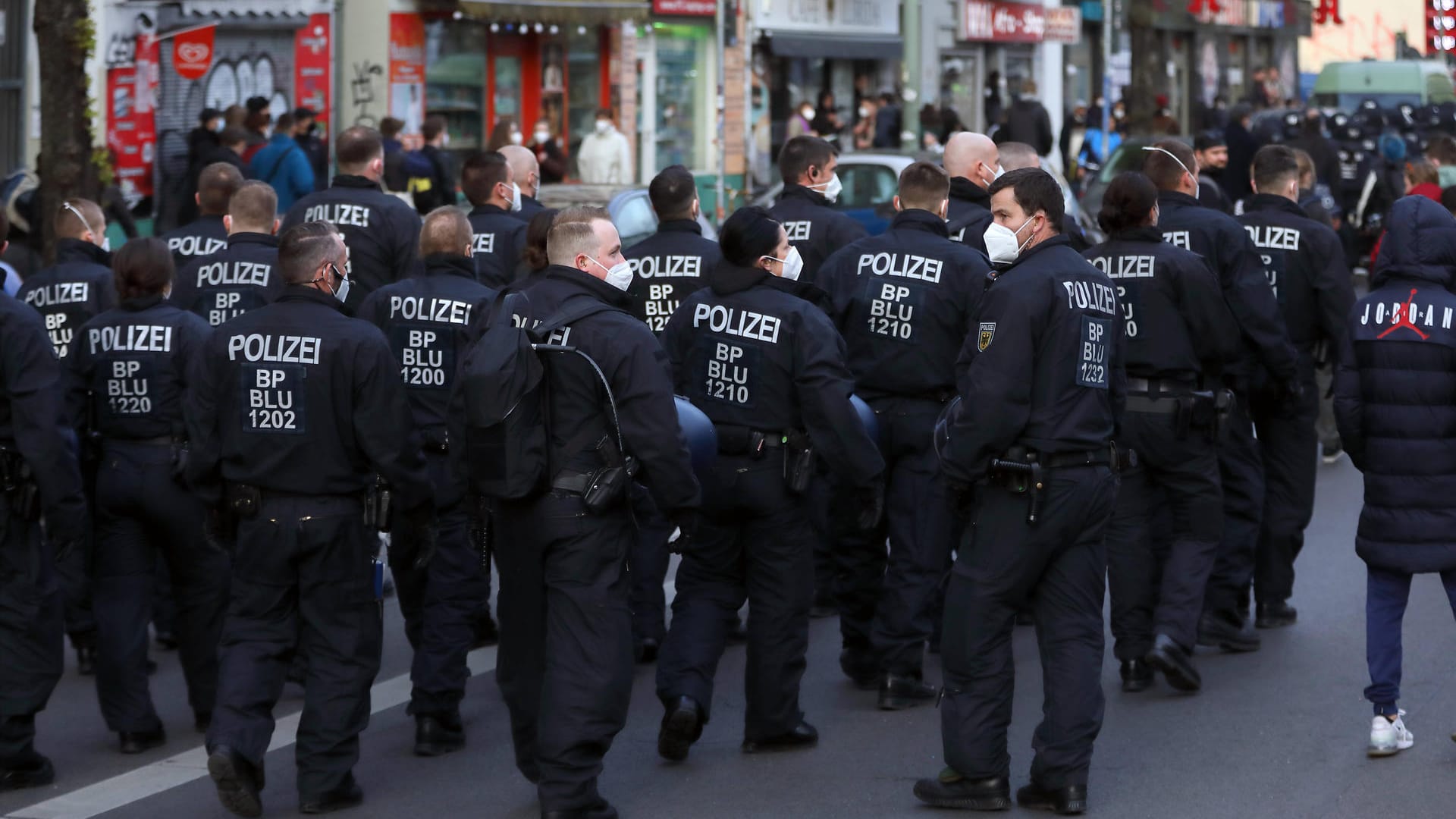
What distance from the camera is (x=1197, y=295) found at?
797 cm

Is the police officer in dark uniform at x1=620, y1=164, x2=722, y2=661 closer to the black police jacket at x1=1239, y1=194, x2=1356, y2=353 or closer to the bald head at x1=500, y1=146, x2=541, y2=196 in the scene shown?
the bald head at x1=500, y1=146, x2=541, y2=196

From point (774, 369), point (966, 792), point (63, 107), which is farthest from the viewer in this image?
point (63, 107)

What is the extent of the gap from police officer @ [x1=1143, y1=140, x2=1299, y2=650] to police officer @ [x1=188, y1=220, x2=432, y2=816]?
3.44 meters

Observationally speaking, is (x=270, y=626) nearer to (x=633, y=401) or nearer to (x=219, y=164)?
(x=633, y=401)

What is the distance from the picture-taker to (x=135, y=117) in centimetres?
2133

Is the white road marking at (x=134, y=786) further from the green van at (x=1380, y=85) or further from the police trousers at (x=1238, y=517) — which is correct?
the green van at (x=1380, y=85)

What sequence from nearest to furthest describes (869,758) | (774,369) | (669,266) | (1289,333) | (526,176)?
(774,369)
(869,758)
(669,266)
(1289,333)
(526,176)

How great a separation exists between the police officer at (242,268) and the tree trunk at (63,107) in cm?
415

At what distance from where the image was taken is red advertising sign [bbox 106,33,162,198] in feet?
69.1

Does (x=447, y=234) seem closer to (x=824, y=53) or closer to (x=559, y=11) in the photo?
(x=559, y=11)

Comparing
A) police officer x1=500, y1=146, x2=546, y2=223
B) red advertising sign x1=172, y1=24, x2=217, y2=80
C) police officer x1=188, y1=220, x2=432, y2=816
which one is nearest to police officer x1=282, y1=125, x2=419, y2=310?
police officer x1=500, y1=146, x2=546, y2=223

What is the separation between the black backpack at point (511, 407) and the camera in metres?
6.27

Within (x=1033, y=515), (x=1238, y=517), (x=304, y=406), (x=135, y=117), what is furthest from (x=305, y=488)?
(x=135, y=117)

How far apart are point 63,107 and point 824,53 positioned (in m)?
22.9
